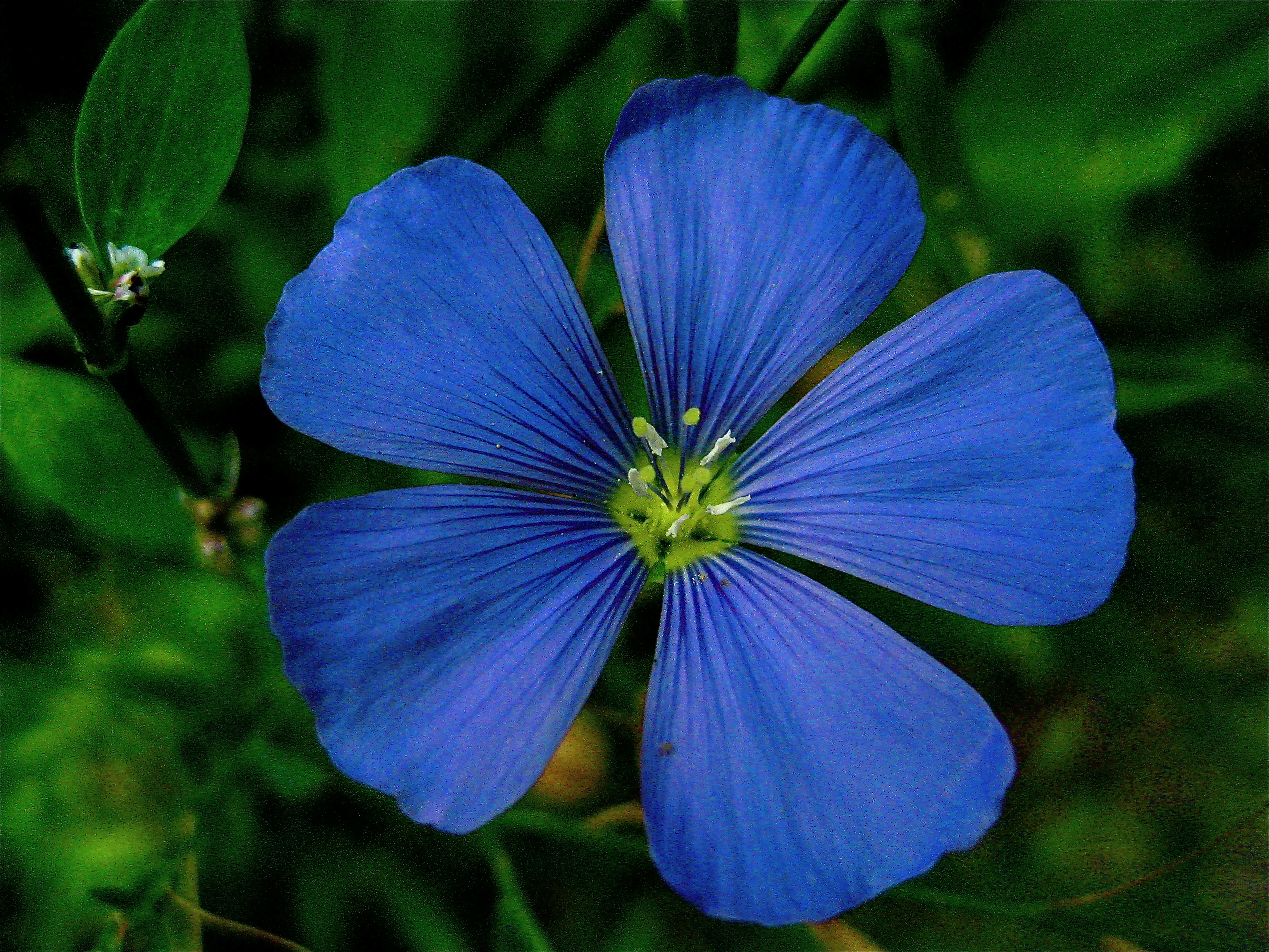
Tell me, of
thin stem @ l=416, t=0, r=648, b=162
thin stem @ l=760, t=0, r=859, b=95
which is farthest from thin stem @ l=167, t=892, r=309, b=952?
thin stem @ l=760, t=0, r=859, b=95

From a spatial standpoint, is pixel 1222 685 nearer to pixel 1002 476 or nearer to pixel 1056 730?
pixel 1056 730

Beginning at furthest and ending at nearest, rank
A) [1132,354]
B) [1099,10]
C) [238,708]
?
[1132,354]
[1099,10]
[238,708]

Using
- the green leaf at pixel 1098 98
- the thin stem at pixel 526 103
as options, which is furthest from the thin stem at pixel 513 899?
the green leaf at pixel 1098 98

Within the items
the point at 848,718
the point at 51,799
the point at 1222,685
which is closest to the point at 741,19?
the point at 848,718

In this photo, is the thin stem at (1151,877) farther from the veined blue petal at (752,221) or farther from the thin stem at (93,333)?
the thin stem at (93,333)

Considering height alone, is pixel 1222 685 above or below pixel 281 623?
below

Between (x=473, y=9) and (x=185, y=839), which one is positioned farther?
(x=473, y=9)
